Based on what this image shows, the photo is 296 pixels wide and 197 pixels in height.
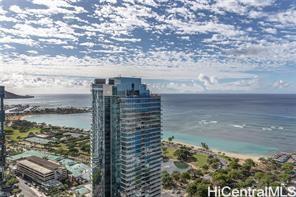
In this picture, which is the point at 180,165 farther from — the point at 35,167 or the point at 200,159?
the point at 35,167

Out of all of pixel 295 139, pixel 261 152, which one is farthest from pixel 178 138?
pixel 295 139

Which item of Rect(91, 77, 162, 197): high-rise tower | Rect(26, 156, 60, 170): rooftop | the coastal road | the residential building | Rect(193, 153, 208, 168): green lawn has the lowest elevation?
the coastal road

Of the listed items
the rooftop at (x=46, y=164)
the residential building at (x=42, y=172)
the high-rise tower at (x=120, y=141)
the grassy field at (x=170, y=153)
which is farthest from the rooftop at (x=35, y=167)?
the grassy field at (x=170, y=153)

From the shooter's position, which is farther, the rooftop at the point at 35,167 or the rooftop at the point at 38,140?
the rooftop at the point at 38,140

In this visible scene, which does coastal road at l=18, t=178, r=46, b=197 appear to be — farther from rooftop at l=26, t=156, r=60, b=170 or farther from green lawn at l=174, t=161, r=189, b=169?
green lawn at l=174, t=161, r=189, b=169

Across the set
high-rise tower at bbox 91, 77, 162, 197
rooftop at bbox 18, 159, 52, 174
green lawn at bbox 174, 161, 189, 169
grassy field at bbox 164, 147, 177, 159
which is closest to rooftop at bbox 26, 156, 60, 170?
rooftop at bbox 18, 159, 52, 174

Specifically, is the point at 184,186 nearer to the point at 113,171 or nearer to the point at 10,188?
the point at 113,171

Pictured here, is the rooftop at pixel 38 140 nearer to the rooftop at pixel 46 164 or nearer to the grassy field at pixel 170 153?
the rooftop at pixel 46 164
